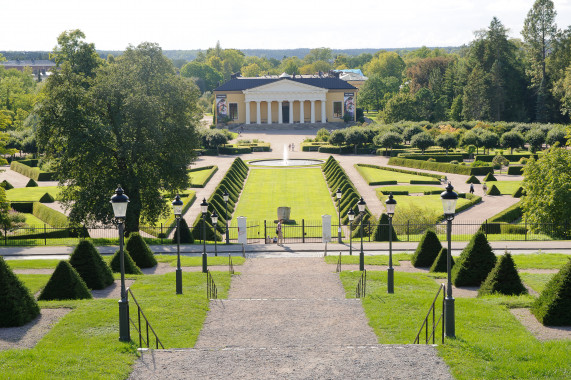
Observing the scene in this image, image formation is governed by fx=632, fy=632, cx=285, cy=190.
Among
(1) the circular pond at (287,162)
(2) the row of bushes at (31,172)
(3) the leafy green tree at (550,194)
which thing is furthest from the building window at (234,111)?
(3) the leafy green tree at (550,194)

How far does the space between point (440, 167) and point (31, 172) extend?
150 feet

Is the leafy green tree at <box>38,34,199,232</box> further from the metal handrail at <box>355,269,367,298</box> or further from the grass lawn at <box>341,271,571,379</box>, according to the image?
the metal handrail at <box>355,269,367,298</box>

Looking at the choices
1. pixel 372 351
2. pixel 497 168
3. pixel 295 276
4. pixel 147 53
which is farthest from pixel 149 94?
pixel 497 168

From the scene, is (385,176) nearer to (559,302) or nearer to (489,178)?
(489,178)

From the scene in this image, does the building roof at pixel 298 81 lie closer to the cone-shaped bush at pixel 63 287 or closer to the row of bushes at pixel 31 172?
the row of bushes at pixel 31 172

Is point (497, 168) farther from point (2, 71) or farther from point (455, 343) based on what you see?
point (2, 71)

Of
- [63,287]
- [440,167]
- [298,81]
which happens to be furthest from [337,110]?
[63,287]

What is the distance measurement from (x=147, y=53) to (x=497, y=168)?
156 feet

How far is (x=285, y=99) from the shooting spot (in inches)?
5202

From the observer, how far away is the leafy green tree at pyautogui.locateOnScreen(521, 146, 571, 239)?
126 feet

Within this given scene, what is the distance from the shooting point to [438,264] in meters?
26.0

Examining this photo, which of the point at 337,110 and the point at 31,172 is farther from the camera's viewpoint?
the point at 337,110

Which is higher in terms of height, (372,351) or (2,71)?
(2,71)

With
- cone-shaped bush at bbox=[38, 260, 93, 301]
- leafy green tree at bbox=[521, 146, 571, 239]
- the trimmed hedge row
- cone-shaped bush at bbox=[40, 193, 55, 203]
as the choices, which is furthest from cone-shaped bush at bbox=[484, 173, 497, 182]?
cone-shaped bush at bbox=[38, 260, 93, 301]
